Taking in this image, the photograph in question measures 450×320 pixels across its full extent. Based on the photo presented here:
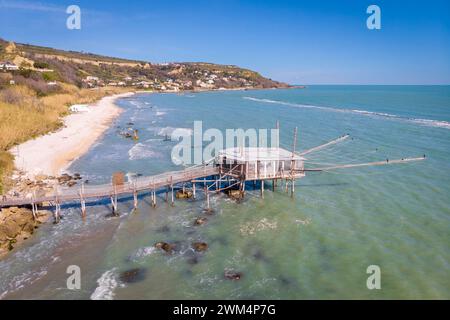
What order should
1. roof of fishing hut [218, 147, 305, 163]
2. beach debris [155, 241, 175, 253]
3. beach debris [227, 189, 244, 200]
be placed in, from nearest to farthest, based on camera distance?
beach debris [155, 241, 175, 253], roof of fishing hut [218, 147, 305, 163], beach debris [227, 189, 244, 200]

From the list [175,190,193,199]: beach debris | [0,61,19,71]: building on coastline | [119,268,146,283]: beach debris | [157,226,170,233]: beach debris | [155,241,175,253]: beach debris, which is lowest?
[119,268,146,283]: beach debris

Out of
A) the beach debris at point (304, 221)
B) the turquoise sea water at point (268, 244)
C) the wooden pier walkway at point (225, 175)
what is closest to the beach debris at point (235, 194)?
the wooden pier walkway at point (225, 175)

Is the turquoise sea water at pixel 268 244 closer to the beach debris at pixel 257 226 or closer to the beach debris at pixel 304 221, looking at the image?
the beach debris at pixel 257 226

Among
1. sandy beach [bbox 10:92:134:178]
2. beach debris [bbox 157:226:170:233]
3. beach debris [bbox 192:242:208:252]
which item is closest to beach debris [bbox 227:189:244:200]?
beach debris [bbox 157:226:170:233]

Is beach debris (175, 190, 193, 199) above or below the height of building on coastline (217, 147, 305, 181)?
below

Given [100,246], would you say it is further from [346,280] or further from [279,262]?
[346,280]

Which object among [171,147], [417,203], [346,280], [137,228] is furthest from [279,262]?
[171,147]

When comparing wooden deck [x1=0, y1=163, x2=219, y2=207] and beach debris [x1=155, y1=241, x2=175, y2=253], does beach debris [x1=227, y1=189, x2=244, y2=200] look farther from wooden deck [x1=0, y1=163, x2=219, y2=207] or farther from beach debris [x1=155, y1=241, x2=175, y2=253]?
beach debris [x1=155, y1=241, x2=175, y2=253]

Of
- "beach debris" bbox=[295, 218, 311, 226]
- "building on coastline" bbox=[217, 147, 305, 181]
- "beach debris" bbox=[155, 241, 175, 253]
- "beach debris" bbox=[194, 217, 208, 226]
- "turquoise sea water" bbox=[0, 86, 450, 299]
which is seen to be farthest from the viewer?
"building on coastline" bbox=[217, 147, 305, 181]
